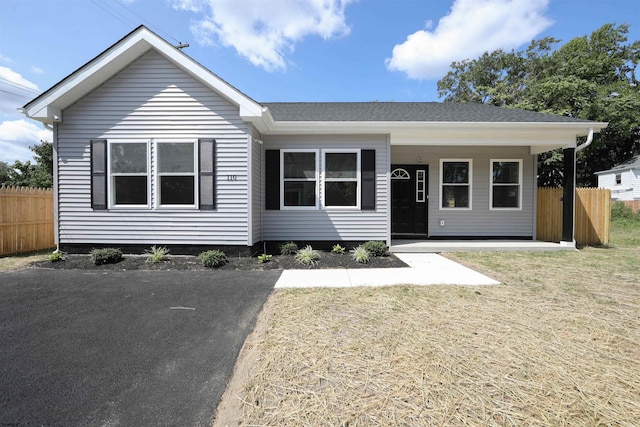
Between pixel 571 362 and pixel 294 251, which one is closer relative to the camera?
pixel 571 362

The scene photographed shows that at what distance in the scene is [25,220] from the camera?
737 centimetres

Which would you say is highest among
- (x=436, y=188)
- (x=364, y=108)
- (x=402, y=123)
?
(x=364, y=108)

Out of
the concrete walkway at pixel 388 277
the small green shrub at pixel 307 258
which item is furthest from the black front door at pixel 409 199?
the small green shrub at pixel 307 258

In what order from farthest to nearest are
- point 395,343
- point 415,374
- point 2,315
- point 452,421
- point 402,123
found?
point 402,123 < point 2,315 < point 395,343 < point 415,374 < point 452,421

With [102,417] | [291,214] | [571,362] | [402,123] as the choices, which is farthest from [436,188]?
[102,417]

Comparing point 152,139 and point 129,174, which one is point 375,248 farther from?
point 129,174

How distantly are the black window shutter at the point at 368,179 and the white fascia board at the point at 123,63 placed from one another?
2.73 m

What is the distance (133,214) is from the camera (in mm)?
6484

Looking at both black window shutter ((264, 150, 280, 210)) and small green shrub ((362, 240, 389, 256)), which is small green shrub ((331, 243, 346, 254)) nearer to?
small green shrub ((362, 240, 389, 256))

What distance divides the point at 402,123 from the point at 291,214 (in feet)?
11.4

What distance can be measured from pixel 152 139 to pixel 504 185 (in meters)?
9.52

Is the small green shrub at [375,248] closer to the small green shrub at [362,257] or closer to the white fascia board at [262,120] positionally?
the small green shrub at [362,257]

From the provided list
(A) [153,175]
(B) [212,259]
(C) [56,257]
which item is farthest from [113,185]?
(B) [212,259]

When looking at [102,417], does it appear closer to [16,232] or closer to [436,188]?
[16,232]
